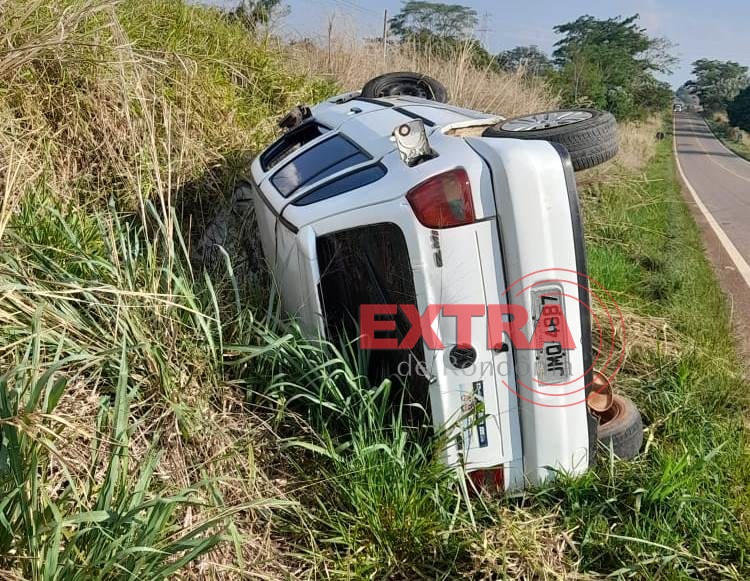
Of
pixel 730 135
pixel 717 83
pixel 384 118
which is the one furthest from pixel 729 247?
pixel 717 83

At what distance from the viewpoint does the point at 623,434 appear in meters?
2.50

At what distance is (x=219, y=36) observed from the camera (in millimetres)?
6105

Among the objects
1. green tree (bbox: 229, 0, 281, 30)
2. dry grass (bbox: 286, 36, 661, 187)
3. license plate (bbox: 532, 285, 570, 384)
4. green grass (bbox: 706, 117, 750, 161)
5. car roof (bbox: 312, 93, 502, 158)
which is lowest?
green grass (bbox: 706, 117, 750, 161)

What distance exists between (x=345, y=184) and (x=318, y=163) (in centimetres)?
59

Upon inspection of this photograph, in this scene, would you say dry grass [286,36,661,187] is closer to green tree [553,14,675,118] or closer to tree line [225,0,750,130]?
tree line [225,0,750,130]

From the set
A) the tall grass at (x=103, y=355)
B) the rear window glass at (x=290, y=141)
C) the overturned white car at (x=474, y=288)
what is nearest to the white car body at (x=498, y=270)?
the overturned white car at (x=474, y=288)

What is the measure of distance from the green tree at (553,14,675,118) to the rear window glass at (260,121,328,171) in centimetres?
2064

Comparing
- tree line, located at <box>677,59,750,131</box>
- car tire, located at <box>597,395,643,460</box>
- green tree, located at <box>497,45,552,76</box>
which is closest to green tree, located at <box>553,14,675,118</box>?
green tree, located at <box>497,45,552,76</box>

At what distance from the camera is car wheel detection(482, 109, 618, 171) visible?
8.42 ft

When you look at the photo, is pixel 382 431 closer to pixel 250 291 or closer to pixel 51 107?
pixel 250 291

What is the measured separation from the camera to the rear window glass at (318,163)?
2734mm

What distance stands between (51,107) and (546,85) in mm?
9680

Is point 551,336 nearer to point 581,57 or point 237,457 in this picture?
point 237,457

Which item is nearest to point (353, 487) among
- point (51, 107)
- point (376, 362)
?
point (376, 362)
